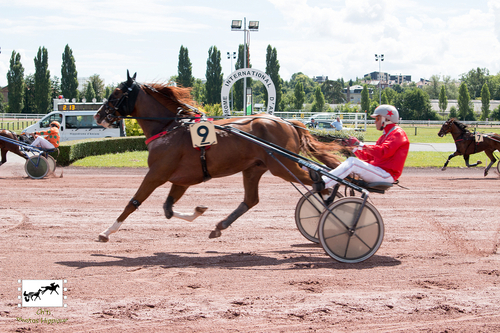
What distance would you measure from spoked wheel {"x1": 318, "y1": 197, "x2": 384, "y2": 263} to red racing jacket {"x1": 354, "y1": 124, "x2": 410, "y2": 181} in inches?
16.9

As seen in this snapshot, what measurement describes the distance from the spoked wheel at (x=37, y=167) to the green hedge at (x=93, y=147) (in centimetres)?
302

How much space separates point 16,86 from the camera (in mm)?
43531

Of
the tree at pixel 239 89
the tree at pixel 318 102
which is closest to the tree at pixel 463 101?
the tree at pixel 318 102

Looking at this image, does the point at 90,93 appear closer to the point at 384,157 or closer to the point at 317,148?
the point at 317,148

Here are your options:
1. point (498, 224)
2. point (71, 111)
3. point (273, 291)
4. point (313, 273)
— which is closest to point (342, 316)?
point (273, 291)

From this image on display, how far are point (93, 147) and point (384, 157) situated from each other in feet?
45.2

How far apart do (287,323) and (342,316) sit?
1.36ft

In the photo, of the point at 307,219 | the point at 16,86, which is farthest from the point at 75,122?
the point at 16,86

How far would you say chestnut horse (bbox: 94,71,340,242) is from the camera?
16.2ft

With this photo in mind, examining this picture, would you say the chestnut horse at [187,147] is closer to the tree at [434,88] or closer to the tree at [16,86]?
the tree at [16,86]

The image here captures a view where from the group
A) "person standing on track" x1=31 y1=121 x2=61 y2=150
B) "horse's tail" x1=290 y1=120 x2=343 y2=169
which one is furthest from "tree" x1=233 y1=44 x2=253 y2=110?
"horse's tail" x1=290 y1=120 x2=343 y2=169

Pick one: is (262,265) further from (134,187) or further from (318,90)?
(318,90)

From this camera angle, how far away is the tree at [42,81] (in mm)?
42812

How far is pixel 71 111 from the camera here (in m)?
20.1
